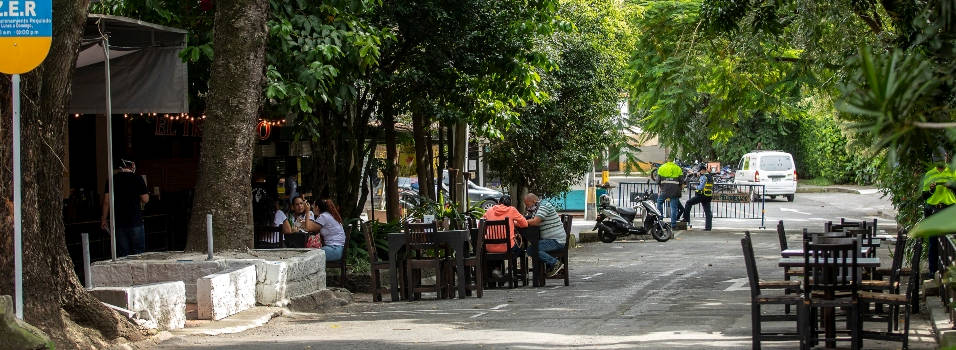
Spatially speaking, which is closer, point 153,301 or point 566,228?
point 153,301

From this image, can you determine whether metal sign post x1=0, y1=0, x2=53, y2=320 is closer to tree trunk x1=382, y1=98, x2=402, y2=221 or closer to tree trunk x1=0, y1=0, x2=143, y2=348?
tree trunk x1=0, y1=0, x2=143, y2=348

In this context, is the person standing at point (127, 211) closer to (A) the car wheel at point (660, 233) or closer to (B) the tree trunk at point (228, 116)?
(B) the tree trunk at point (228, 116)

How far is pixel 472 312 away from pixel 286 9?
5100mm

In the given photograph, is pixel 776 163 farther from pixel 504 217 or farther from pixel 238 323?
pixel 238 323

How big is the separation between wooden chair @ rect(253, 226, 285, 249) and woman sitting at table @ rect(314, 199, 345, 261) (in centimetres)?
91

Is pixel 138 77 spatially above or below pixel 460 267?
above

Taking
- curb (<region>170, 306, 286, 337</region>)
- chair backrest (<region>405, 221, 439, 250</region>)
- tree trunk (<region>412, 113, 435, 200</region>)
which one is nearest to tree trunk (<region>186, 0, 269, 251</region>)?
curb (<region>170, 306, 286, 337</region>)

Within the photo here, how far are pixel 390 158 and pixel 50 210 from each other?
39.7 feet

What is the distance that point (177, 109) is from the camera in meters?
14.6

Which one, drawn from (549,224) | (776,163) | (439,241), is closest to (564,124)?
(549,224)

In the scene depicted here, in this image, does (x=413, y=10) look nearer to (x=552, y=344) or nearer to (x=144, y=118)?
(x=144, y=118)

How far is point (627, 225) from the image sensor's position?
84.1 feet

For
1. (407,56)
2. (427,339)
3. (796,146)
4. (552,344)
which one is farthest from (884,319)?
(796,146)

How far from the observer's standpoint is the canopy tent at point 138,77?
14.4 metres
